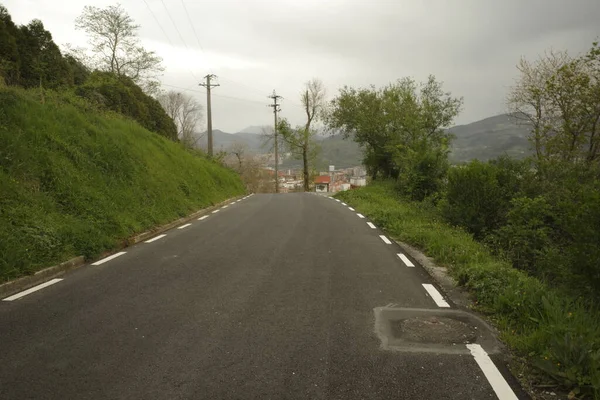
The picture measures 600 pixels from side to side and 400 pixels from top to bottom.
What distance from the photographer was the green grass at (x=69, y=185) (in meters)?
7.06

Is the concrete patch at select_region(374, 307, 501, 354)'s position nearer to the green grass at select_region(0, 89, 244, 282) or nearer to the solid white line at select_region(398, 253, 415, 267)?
the solid white line at select_region(398, 253, 415, 267)

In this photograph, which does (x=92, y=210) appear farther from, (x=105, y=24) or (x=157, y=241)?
(x=105, y=24)

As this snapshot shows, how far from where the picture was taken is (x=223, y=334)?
4266mm

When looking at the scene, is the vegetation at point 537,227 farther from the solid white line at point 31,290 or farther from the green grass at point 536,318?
the solid white line at point 31,290

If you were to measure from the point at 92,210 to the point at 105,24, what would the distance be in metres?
Result: 25.8

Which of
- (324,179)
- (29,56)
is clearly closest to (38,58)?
(29,56)

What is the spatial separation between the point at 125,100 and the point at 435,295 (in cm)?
2261

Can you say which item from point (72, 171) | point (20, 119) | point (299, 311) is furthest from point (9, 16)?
point (299, 311)

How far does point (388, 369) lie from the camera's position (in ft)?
11.7

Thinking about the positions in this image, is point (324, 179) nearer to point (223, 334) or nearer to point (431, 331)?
point (431, 331)

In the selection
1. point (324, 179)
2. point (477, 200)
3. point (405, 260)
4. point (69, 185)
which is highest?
point (69, 185)

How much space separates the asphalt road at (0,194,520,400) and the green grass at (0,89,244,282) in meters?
0.86

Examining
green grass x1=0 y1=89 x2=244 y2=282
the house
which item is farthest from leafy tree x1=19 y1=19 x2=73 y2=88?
the house

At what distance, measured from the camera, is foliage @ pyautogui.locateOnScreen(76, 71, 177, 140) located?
19.7 metres
